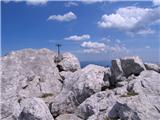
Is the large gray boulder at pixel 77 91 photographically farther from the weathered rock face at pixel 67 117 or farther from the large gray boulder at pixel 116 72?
the large gray boulder at pixel 116 72

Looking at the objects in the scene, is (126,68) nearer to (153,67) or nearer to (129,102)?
(153,67)

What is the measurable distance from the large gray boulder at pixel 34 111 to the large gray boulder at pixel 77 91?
5.60 feet

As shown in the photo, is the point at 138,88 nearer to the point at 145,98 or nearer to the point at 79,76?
the point at 145,98

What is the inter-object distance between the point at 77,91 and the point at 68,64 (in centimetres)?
1018

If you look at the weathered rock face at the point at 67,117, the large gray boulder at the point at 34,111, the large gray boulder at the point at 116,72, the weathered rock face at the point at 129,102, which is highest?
the large gray boulder at the point at 116,72

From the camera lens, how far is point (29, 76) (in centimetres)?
3338

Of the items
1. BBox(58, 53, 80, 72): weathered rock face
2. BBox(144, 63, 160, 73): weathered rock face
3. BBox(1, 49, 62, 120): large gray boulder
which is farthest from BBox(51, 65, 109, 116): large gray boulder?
BBox(58, 53, 80, 72): weathered rock face

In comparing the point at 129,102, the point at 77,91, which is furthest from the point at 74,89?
the point at 129,102

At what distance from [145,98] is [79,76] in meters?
9.95

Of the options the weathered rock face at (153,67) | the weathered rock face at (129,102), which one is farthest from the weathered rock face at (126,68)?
the weathered rock face at (129,102)

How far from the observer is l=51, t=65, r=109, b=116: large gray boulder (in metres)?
26.5

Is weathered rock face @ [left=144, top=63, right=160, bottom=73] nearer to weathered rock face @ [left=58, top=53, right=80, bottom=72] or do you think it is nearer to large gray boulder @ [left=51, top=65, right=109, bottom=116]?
large gray boulder @ [left=51, top=65, right=109, bottom=116]

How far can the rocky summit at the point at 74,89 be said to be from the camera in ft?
68.5

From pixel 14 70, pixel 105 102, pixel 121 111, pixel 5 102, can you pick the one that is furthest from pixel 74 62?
pixel 121 111
